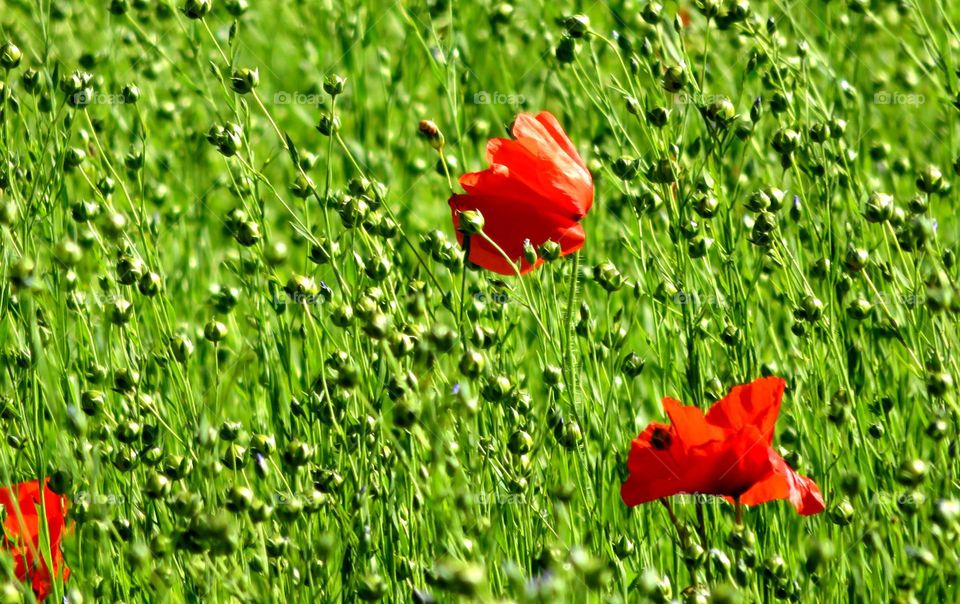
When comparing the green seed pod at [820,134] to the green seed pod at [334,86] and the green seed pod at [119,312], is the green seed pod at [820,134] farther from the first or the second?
the green seed pod at [119,312]

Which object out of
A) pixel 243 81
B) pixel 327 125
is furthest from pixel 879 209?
pixel 243 81

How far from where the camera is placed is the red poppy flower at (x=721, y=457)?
4.14ft

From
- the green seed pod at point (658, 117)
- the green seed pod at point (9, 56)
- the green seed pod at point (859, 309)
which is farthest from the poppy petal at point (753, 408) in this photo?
the green seed pod at point (9, 56)

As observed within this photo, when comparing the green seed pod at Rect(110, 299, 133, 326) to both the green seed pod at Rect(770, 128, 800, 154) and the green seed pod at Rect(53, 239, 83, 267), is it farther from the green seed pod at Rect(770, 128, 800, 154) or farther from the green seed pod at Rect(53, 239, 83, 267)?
the green seed pod at Rect(770, 128, 800, 154)

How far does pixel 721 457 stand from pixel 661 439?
6 centimetres

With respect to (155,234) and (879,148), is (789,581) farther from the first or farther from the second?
(155,234)

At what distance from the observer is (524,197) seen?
1499mm

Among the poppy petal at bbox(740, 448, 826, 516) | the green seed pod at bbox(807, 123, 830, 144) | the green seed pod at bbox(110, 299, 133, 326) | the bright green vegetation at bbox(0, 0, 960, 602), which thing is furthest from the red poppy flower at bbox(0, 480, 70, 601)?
the green seed pod at bbox(807, 123, 830, 144)

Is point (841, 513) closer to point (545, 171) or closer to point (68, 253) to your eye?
point (545, 171)

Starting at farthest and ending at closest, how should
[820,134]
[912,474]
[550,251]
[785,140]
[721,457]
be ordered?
[820,134] < [785,140] < [550,251] < [721,457] < [912,474]

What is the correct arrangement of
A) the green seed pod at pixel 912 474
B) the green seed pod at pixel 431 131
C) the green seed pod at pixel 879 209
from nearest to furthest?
the green seed pod at pixel 912 474 < the green seed pod at pixel 879 209 < the green seed pod at pixel 431 131

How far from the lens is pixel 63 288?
157 cm

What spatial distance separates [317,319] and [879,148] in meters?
0.95

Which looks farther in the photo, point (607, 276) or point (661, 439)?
point (607, 276)
